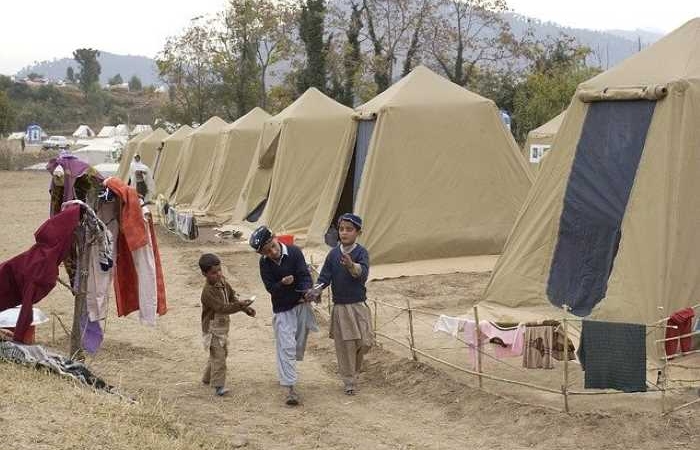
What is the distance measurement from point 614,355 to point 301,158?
10.3 meters

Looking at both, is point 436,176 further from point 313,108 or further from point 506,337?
point 506,337

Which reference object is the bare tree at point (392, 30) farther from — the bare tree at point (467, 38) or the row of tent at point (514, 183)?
the row of tent at point (514, 183)

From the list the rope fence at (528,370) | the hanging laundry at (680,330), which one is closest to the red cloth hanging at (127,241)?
the rope fence at (528,370)

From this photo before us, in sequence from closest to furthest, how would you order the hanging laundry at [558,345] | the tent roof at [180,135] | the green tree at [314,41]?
the hanging laundry at [558,345]
the tent roof at [180,135]
the green tree at [314,41]

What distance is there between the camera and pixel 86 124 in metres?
76.3

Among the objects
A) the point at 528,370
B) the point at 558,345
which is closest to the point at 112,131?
the point at 528,370

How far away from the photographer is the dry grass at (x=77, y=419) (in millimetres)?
4359

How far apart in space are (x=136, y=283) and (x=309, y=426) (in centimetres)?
169

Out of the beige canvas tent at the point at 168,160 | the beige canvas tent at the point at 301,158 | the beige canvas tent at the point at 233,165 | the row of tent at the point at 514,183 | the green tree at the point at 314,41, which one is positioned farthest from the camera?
the green tree at the point at 314,41

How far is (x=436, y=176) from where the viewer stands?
1141 centimetres

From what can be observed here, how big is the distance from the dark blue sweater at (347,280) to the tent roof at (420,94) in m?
5.45

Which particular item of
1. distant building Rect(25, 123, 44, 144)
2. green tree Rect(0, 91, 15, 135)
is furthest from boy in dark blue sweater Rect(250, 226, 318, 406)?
distant building Rect(25, 123, 44, 144)

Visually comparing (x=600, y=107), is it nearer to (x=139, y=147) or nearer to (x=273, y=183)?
(x=273, y=183)

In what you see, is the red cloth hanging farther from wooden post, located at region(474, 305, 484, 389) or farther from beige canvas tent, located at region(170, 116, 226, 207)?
beige canvas tent, located at region(170, 116, 226, 207)
